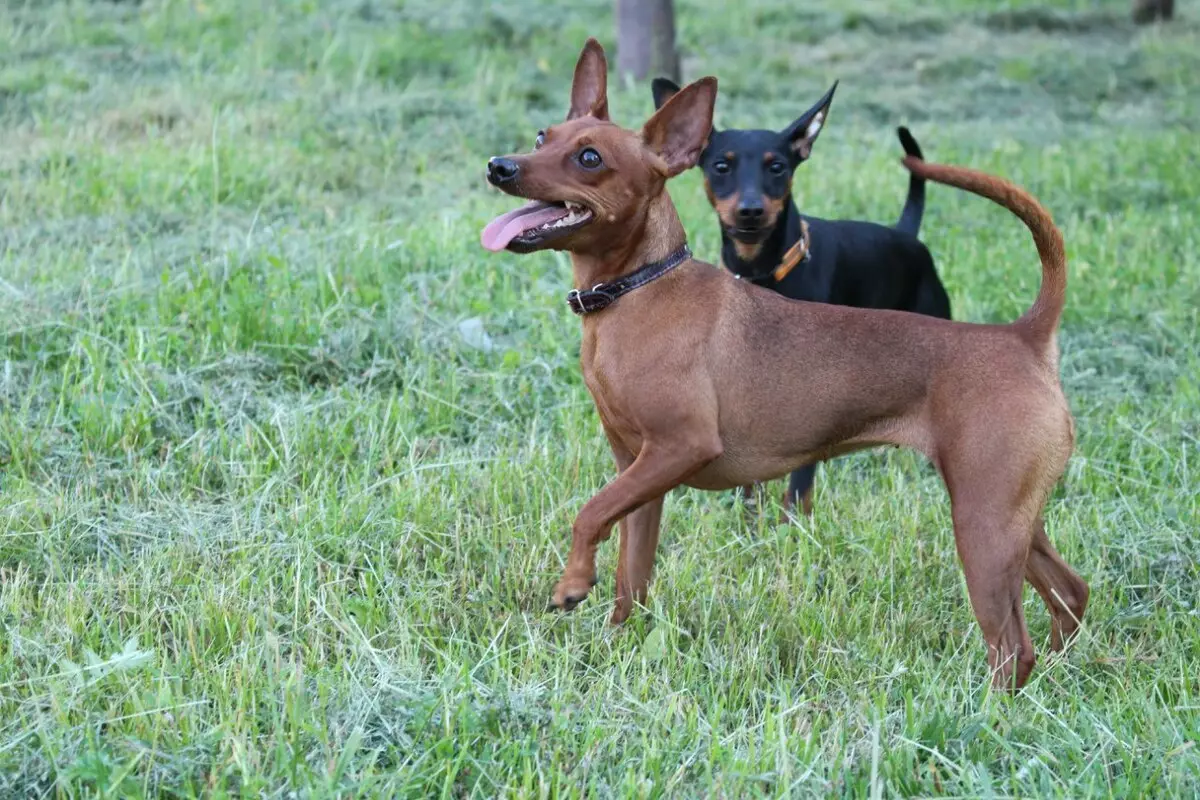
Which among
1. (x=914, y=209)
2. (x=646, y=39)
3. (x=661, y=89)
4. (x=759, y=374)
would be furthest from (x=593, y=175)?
(x=646, y=39)

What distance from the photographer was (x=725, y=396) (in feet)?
13.6

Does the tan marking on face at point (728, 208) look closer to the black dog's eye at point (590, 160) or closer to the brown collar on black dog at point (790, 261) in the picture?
the brown collar on black dog at point (790, 261)

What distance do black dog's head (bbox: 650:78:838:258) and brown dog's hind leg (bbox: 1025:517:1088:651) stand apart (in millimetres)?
1897

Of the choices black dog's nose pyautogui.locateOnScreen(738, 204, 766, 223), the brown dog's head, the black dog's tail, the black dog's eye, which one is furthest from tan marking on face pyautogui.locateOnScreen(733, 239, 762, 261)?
the black dog's eye

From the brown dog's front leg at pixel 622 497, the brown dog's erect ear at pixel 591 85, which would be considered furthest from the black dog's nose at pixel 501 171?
the brown dog's front leg at pixel 622 497

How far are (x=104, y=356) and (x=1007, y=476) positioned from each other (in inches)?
146

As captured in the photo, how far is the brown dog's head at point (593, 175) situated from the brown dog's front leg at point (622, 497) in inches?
26.4

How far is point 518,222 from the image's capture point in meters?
3.99

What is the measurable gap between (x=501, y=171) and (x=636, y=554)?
1.29m

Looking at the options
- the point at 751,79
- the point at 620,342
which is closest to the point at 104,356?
the point at 620,342

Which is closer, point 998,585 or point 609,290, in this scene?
point 998,585

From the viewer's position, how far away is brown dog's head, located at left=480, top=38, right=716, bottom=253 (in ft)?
13.0

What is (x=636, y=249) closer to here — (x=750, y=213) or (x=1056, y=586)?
(x=750, y=213)

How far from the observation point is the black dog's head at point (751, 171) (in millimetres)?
5648
